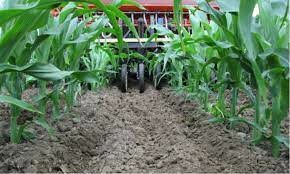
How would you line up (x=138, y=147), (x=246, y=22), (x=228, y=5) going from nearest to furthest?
(x=246, y=22), (x=228, y=5), (x=138, y=147)

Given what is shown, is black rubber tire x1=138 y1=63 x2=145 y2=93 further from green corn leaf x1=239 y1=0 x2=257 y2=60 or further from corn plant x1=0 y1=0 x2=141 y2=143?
green corn leaf x1=239 y1=0 x2=257 y2=60

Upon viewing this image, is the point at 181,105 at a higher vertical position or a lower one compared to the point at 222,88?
lower

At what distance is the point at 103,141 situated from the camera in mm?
1650

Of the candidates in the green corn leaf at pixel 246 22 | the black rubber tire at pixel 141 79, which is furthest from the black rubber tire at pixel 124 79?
the green corn leaf at pixel 246 22

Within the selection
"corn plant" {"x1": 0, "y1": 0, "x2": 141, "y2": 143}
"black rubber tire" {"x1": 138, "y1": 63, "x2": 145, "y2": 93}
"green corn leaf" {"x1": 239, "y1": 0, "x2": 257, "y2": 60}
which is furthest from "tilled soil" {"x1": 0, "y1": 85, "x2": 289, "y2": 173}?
"black rubber tire" {"x1": 138, "y1": 63, "x2": 145, "y2": 93}

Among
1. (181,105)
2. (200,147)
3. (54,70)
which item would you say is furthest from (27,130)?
(181,105)

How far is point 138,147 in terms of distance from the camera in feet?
4.94

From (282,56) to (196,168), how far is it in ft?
1.36

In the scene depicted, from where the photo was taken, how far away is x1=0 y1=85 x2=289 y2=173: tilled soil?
1.20 meters

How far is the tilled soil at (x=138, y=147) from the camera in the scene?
120cm

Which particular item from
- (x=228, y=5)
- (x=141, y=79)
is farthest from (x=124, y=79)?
(x=228, y=5)

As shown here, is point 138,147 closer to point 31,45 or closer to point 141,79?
point 31,45

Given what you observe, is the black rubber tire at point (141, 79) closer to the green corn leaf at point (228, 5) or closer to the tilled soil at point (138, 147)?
the tilled soil at point (138, 147)

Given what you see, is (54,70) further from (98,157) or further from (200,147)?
(200,147)
